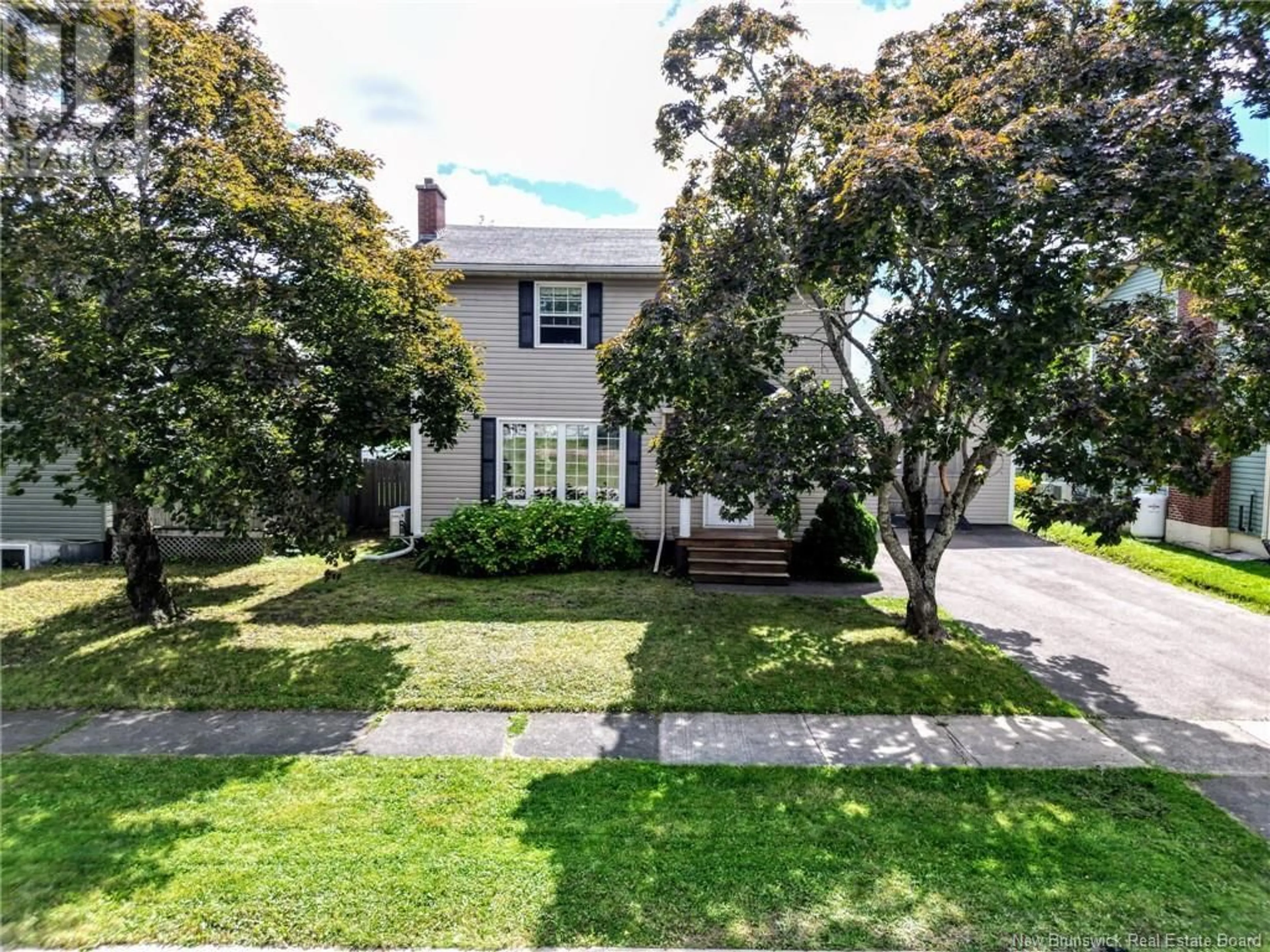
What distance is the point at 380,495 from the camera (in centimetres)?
1586

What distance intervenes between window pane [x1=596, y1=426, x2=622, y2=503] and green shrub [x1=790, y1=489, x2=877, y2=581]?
389 centimetres

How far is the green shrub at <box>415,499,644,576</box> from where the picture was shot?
37.5ft

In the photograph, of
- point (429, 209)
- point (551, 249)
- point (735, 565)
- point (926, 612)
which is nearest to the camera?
point (926, 612)

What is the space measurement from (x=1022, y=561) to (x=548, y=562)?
387 inches

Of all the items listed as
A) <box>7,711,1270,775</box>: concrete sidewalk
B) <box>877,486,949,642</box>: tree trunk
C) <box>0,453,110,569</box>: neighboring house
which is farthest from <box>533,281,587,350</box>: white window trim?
<box>0,453,110,569</box>: neighboring house

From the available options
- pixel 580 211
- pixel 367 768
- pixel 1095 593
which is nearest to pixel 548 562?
pixel 367 768

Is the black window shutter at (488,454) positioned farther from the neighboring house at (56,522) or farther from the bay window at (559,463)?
the neighboring house at (56,522)

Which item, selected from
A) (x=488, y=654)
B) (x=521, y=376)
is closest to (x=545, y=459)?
(x=521, y=376)

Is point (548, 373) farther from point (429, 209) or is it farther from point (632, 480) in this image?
point (429, 209)

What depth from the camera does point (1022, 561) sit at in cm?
1347

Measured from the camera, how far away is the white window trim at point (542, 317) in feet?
42.0

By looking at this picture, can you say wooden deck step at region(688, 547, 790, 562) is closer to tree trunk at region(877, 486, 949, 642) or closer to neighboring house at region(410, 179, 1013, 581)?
neighboring house at region(410, 179, 1013, 581)

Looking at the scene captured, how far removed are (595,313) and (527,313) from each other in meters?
1.36

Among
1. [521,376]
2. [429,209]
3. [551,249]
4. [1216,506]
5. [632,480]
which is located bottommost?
[1216,506]
